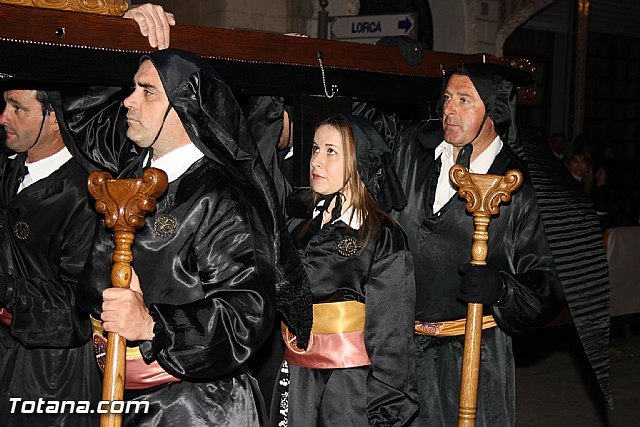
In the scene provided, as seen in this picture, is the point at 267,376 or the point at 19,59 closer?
the point at 19,59

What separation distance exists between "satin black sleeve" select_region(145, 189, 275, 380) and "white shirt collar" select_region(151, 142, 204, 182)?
184 mm

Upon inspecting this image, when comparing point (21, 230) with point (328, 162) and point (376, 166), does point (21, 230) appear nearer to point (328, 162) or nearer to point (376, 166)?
point (328, 162)

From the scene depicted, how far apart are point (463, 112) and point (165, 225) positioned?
5.28 ft

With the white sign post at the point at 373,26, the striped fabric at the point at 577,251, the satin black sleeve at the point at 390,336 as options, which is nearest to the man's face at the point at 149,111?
the satin black sleeve at the point at 390,336

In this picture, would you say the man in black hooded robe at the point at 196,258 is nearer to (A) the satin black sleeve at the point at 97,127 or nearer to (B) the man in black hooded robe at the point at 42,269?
(B) the man in black hooded robe at the point at 42,269

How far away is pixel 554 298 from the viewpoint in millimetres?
4051

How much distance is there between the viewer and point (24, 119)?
3.90m

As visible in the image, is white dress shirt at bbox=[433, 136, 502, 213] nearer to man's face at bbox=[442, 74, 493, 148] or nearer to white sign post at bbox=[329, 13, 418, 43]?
man's face at bbox=[442, 74, 493, 148]

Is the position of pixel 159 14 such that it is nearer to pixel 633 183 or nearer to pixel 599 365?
pixel 599 365

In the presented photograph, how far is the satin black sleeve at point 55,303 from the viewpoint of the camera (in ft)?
11.9

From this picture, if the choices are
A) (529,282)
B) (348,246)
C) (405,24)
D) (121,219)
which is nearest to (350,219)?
(348,246)

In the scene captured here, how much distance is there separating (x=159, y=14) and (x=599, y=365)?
2124mm

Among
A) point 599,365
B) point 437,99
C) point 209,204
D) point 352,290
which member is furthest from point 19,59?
point 599,365

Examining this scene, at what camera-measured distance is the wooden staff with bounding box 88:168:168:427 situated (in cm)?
270
